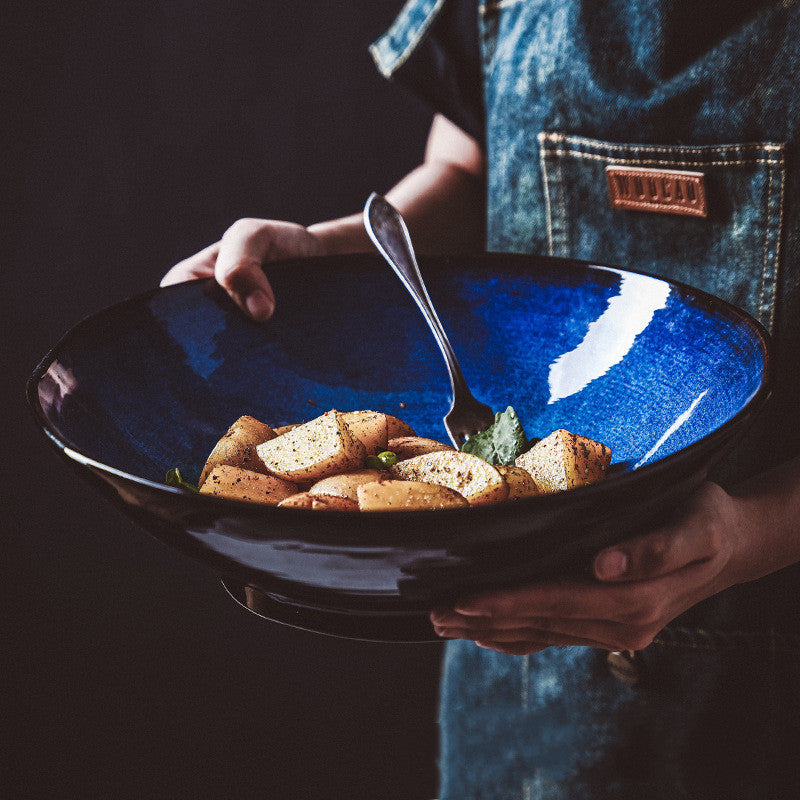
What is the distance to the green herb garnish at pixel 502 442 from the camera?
2.09 feet

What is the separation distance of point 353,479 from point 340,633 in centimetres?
10

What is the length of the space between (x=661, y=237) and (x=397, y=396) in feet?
0.90

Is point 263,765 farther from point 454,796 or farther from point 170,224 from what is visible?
point 170,224

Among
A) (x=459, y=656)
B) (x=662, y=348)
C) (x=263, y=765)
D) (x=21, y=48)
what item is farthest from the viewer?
(x=263, y=765)

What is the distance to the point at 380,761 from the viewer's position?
56.6 inches

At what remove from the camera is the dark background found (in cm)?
113

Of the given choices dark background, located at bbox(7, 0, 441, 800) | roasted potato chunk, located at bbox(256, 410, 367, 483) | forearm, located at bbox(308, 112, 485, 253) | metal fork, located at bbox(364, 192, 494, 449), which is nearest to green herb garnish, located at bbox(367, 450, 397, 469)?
roasted potato chunk, located at bbox(256, 410, 367, 483)

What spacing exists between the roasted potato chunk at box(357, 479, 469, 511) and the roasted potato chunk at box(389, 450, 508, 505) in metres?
0.02

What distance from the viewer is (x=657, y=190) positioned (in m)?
0.71

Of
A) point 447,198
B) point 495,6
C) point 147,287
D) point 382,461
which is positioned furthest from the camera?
point 147,287

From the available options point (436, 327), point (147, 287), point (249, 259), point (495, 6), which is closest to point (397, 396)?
point (436, 327)

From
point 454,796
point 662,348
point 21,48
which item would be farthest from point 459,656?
point 21,48

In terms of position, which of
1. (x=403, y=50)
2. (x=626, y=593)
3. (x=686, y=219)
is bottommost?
(x=626, y=593)

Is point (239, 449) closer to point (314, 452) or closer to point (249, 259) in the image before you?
point (314, 452)
